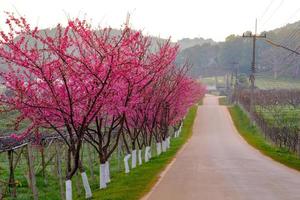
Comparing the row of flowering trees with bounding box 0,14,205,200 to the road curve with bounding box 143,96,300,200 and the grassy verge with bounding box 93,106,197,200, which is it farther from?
the road curve with bounding box 143,96,300,200

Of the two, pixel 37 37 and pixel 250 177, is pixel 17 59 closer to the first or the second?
pixel 37 37

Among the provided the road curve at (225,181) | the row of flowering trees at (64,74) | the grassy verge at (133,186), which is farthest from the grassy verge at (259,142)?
the row of flowering trees at (64,74)

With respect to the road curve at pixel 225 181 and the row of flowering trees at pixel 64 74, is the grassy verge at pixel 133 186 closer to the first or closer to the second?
the road curve at pixel 225 181

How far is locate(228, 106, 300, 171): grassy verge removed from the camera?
95.9 ft

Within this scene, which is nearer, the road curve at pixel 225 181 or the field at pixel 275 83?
the road curve at pixel 225 181

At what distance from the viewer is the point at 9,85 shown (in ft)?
47.0

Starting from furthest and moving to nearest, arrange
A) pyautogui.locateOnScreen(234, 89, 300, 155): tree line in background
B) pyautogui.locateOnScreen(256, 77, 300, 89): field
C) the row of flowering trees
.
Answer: pyautogui.locateOnScreen(256, 77, 300, 89): field
pyautogui.locateOnScreen(234, 89, 300, 155): tree line in background
the row of flowering trees

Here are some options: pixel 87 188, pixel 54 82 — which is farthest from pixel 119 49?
pixel 87 188

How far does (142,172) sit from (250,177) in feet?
15.4

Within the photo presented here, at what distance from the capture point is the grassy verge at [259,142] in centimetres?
2922

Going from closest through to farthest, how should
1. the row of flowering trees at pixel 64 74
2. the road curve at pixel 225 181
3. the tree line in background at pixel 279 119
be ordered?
the row of flowering trees at pixel 64 74
the road curve at pixel 225 181
the tree line in background at pixel 279 119

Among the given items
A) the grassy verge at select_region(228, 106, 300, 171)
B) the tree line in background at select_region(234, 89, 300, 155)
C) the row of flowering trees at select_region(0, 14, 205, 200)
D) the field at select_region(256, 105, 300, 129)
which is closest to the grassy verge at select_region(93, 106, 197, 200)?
the row of flowering trees at select_region(0, 14, 205, 200)

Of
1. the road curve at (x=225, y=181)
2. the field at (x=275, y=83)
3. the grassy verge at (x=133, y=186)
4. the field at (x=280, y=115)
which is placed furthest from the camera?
the field at (x=275, y=83)

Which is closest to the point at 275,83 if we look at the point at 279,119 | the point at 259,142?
the point at 279,119
